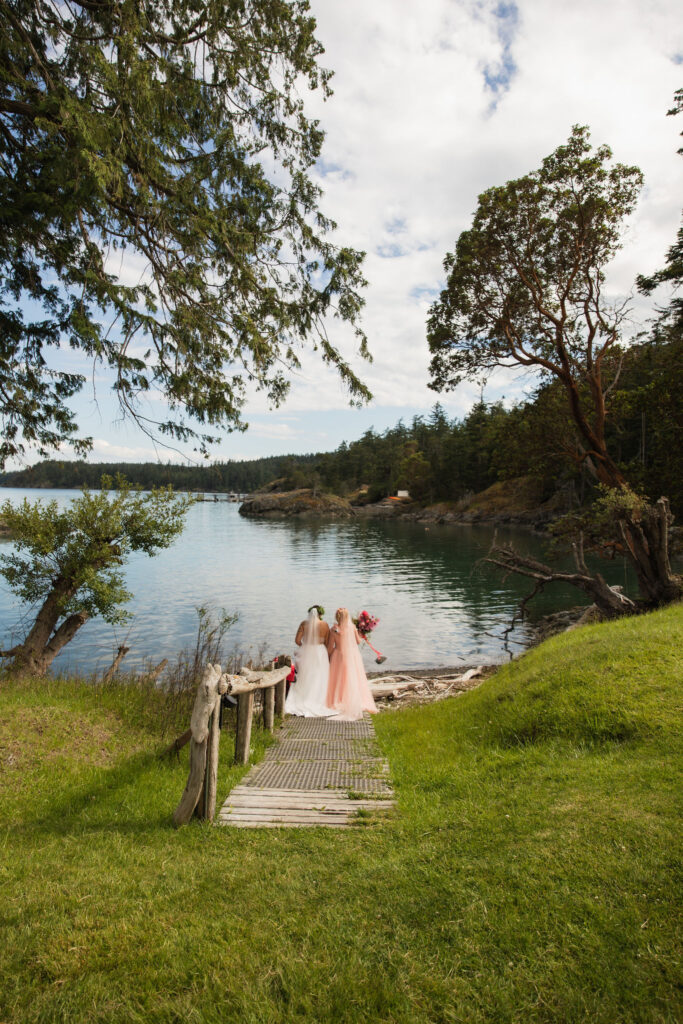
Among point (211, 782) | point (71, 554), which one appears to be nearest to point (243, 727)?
point (211, 782)

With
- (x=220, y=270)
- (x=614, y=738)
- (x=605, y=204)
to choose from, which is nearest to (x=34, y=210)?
(x=220, y=270)

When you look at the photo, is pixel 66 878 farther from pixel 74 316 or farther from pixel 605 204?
pixel 605 204

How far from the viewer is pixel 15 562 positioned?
37.4 ft

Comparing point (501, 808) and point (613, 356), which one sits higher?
point (613, 356)

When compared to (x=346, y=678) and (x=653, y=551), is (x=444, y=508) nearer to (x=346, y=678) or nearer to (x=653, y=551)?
(x=653, y=551)

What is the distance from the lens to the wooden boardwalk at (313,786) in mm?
5559

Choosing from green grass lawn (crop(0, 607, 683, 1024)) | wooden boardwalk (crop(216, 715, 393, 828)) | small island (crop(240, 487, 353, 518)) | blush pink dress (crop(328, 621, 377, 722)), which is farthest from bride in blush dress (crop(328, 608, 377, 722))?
small island (crop(240, 487, 353, 518))

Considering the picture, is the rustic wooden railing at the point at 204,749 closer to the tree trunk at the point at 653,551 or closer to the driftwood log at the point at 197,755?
the driftwood log at the point at 197,755

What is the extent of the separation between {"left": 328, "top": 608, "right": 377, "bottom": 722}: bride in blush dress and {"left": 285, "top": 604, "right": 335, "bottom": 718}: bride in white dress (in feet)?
0.49

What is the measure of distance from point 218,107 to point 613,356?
1479cm

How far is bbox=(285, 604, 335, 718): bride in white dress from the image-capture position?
11.2m

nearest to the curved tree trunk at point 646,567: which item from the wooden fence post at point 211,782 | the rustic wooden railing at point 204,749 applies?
the rustic wooden railing at point 204,749

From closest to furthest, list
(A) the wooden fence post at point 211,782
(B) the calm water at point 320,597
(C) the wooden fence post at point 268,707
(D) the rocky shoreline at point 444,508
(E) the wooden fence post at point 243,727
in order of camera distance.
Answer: (A) the wooden fence post at point 211,782 → (E) the wooden fence post at point 243,727 → (C) the wooden fence post at point 268,707 → (B) the calm water at point 320,597 → (D) the rocky shoreline at point 444,508

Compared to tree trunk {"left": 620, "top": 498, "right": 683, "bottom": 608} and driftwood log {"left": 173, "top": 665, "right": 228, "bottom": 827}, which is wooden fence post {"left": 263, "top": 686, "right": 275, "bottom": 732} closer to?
driftwood log {"left": 173, "top": 665, "right": 228, "bottom": 827}
